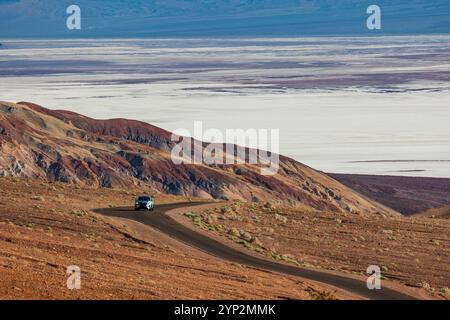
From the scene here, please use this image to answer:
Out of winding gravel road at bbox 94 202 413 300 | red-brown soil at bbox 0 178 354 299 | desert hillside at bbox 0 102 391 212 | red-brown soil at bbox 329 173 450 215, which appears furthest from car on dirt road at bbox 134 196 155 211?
red-brown soil at bbox 329 173 450 215

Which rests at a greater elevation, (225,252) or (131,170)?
(131,170)

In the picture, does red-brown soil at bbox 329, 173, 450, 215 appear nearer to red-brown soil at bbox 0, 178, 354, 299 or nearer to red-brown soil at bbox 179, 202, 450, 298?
red-brown soil at bbox 179, 202, 450, 298

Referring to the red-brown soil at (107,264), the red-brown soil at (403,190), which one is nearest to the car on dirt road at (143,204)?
the red-brown soil at (107,264)

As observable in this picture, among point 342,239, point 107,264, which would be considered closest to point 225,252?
point 342,239

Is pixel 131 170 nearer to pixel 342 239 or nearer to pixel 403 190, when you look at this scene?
pixel 403 190

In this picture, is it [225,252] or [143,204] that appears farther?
[143,204]

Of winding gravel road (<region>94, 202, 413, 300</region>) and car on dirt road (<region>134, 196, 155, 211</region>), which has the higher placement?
car on dirt road (<region>134, 196, 155, 211</region>)

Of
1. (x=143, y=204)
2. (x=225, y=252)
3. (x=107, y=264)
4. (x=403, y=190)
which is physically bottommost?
(x=225, y=252)
